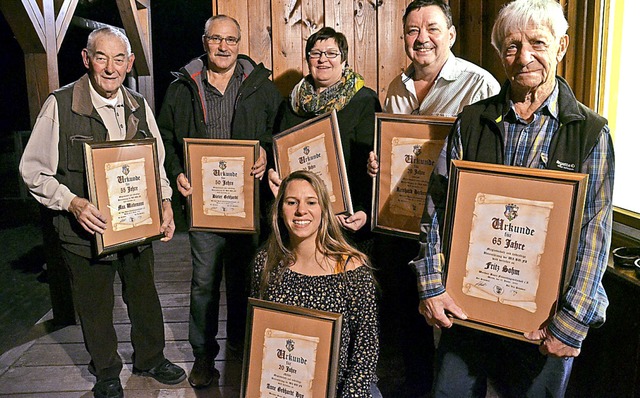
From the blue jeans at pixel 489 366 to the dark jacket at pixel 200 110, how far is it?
1.30 metres

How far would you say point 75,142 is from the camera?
7.90 ft

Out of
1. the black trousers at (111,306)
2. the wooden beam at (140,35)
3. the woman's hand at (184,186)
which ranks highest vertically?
the wooden beam at (140,35)

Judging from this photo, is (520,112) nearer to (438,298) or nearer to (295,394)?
(438,298)

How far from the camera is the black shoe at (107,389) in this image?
8.66ft

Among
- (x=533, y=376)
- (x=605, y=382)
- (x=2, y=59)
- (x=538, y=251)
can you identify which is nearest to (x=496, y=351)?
(x=533, y=376)

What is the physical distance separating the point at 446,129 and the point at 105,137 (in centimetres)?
143

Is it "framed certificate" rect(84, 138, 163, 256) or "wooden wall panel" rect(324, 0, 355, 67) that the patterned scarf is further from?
"wooden wall panel" rect(324, 0, 355, 67)

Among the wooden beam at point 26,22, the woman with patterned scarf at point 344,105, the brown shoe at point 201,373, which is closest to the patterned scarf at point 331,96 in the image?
the woman with patterned scarf at point 344,105

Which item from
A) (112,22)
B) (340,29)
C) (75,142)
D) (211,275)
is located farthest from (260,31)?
(112,22)

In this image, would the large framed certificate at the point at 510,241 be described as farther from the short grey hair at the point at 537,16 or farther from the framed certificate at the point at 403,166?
the framed certificate at the point at 403,166

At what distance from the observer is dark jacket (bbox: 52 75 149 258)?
2402mm

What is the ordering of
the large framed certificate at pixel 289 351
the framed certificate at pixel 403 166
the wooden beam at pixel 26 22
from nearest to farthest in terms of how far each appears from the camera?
the large framed certificate at pixel 289 351, the framed certificate at pixel 403 166, the wooden beam at pixel 26 22

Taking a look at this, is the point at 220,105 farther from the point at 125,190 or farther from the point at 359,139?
the point at 359,139

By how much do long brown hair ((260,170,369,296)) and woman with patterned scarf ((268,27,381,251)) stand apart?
1.33 ft
